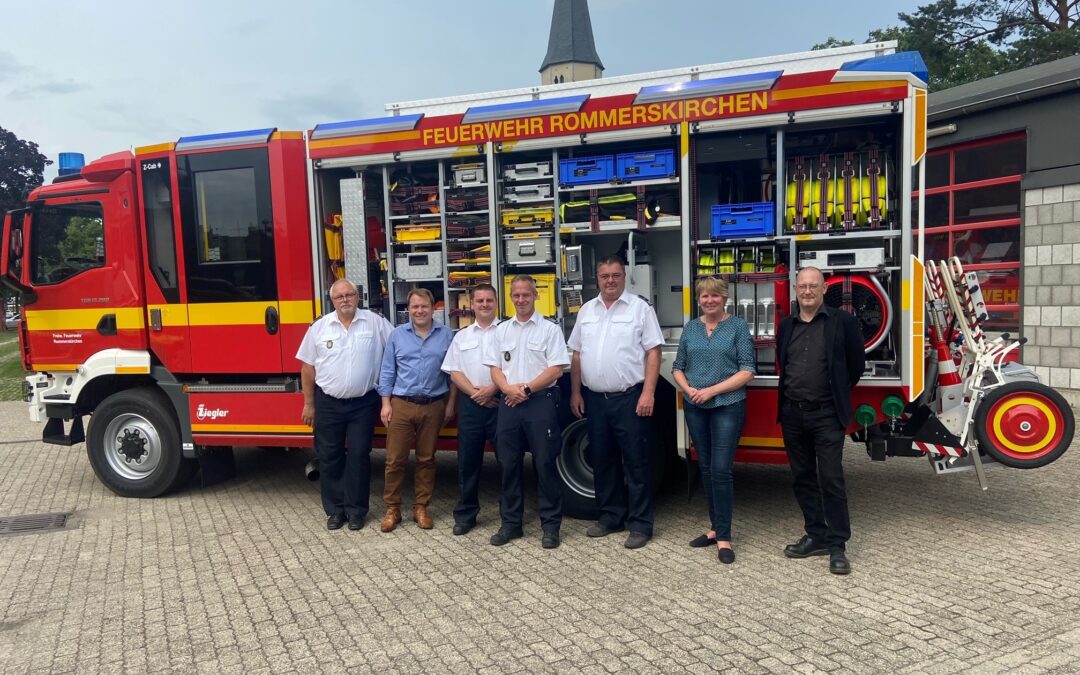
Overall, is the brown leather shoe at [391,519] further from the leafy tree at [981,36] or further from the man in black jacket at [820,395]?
the leafy tree at [981,36]

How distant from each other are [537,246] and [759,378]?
1762 mm

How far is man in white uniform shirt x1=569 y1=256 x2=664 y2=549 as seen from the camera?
14.7 ft

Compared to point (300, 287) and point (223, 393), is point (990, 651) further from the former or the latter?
point (223, 393)

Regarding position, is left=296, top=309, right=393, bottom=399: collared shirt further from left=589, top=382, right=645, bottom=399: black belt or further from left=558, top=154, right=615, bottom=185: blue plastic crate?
left=558, top=154, right=615, bottom=185: blue plastic crate

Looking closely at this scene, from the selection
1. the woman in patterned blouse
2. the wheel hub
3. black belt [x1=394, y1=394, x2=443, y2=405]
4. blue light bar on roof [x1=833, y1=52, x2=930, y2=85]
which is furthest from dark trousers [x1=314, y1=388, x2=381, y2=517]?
blue light bar on roof [x1=833, y1=52, x2=930, y2=85]

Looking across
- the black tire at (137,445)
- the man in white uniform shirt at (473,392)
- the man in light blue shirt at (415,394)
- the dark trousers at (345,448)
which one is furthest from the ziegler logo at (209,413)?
the man in white uniform shirt at (473,392)

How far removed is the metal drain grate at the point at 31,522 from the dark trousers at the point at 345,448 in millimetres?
2111

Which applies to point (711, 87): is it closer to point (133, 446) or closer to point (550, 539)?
point (550, 539)

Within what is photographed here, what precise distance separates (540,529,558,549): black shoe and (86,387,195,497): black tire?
323 cm

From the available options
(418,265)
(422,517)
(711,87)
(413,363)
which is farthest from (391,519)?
(711,87)

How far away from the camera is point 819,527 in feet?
14.1

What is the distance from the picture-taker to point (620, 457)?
188 inches

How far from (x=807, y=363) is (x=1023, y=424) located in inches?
58.5

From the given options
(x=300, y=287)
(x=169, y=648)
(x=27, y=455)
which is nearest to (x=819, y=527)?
(x=169, y=648)
